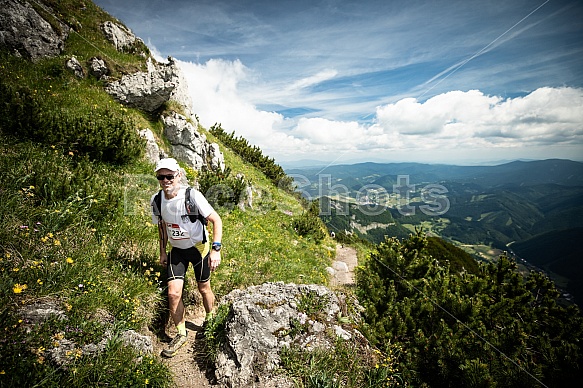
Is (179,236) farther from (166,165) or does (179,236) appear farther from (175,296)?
(166,165)

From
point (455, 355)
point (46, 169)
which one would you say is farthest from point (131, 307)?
point (455, 355)

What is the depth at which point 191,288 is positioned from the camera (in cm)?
592

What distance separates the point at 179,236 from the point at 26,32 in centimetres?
1460

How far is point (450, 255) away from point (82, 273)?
94.2ft

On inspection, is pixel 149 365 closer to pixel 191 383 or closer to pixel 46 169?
pixel 191 383

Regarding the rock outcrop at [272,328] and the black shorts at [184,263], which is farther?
the black shorts at [184,263]

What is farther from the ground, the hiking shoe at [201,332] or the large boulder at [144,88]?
the large boulder at [144,88]

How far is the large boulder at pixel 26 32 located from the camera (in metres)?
10.7

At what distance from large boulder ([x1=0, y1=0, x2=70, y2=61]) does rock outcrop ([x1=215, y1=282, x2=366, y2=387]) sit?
14712mm

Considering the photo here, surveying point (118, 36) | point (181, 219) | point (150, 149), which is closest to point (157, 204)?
point (181, 219)

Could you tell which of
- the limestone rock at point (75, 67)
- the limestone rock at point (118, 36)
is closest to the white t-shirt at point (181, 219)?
the limestone rock at point (75, 67)

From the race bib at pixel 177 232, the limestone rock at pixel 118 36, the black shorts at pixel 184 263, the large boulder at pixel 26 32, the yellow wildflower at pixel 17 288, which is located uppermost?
the limestone rock at pixel 118 36

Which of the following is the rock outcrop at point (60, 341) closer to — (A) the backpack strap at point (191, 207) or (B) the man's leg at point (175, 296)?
(B) the man's leg at point (175, 296)

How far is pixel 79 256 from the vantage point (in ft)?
14.2
